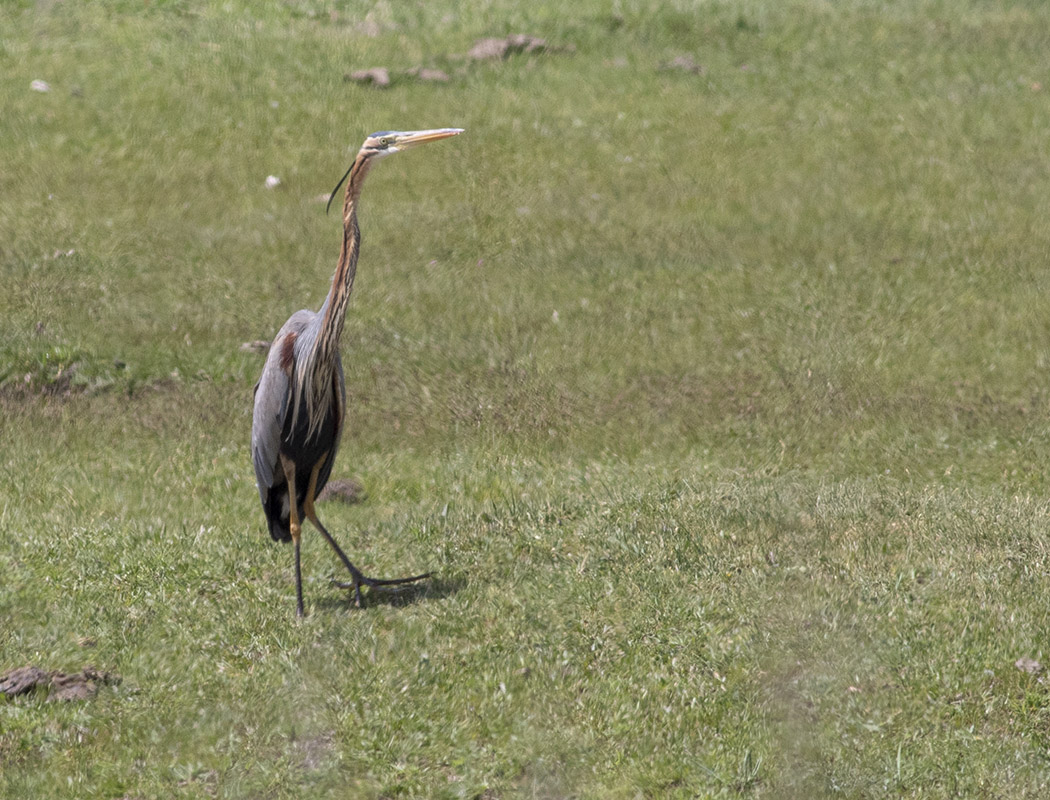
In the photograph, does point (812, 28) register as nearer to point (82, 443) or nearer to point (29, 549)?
point (82, 443)

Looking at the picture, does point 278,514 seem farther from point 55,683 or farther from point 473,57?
point 473,57

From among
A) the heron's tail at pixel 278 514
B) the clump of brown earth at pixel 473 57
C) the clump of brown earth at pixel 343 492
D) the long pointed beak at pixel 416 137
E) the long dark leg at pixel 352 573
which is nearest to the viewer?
the long pointed beak at pixel 416 137

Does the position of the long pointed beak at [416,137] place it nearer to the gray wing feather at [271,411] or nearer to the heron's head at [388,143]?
the heron's head at [388,143]

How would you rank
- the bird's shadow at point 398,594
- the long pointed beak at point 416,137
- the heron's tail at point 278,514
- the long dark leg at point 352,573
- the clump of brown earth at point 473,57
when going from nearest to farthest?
the long pointed beak at point 416,137, the bird's shadow at point 398,594, the long dark leg at point 352,573, the heron's tail at point 278,514, the clump of brown earth at point 473,57

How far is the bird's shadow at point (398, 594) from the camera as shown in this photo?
29.6ft

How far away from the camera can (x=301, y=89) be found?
21.1 metres

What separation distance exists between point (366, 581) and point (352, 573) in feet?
0.37

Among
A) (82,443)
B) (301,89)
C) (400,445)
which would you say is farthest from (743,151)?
(82,443)

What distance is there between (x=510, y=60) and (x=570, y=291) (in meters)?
6.85

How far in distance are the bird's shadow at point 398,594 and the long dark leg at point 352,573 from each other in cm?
4

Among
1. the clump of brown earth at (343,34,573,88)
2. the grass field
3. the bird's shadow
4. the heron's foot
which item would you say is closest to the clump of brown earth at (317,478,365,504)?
the grass field

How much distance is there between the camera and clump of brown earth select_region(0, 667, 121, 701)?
7.76m

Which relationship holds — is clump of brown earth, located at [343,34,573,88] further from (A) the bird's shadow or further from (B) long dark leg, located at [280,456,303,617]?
(A) the bird's shadow

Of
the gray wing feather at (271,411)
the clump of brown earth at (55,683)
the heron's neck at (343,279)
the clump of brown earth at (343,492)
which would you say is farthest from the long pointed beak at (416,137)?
the clump of brown earth at (343,492)
